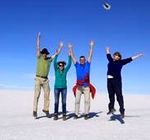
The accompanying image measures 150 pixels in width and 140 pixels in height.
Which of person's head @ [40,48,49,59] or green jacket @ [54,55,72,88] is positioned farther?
person's head @ [40,48,49,59]

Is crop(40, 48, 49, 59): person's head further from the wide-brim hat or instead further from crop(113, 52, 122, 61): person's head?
crop(113, 52, 122, 61): person's head

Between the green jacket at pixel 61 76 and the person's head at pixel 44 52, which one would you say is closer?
the green jacket at pixel 61 76

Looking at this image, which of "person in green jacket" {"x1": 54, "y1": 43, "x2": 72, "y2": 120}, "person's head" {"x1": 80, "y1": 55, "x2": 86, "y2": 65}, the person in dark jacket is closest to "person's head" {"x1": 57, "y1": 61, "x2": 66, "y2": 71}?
"person in green jacket" {"x1": 54, "y1": 43, "x2": 72, "y2": 120}

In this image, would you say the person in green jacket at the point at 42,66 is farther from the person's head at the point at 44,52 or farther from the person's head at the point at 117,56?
the person's head at the point at 117,56

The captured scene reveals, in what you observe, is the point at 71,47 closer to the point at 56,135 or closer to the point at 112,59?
the point at 112,59

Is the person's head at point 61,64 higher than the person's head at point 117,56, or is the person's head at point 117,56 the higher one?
the person's head at point 117,56

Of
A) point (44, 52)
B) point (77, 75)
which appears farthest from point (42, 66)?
point (77, 75)

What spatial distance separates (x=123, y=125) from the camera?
12922 mm

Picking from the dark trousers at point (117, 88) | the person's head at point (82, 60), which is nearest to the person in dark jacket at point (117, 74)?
the dark trousers at point (117, 88)

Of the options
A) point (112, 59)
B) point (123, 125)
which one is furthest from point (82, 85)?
point (123, 125)

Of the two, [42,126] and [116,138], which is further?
[42,126]

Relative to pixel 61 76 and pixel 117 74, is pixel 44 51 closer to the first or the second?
pixel 61 76

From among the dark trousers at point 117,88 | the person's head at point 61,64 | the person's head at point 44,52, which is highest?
the person's head at point 44,52

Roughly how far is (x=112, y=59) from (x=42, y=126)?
3.79 metres
